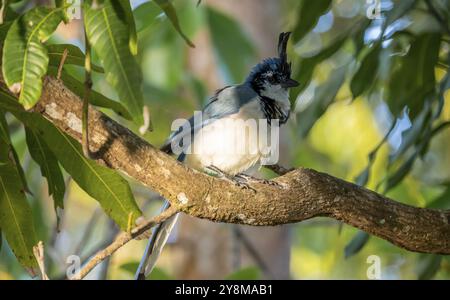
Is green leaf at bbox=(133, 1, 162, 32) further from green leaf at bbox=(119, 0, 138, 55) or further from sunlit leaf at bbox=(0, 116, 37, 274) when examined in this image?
green leaf at bbox=(119, 0, 138, 55)

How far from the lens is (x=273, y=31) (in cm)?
599

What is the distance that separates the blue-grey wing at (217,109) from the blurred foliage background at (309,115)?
0.26 meters

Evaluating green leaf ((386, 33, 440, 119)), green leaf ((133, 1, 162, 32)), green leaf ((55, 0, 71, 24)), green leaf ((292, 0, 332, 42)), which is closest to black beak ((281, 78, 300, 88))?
green leaf ((292, 0, 332, 42))

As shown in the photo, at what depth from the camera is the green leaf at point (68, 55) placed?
98.6 inches

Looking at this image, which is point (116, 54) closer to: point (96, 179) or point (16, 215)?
point (96, 179)

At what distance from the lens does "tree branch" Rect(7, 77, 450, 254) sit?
2.35m

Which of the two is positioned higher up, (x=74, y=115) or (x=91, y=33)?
(x=91, y=33)

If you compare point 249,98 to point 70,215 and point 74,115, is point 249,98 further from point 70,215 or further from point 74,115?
point 70,215

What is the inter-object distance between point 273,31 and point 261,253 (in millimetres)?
1727

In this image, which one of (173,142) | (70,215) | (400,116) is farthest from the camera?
(70,215)

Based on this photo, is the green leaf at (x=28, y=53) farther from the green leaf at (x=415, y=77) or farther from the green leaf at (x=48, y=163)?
the green leaf at (x=415, y=77)

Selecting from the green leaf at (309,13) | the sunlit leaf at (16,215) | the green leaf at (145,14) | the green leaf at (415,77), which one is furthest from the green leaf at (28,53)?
the green leaf at (415,77)

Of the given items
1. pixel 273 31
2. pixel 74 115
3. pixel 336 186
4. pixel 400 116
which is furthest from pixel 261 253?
pixel 74 115

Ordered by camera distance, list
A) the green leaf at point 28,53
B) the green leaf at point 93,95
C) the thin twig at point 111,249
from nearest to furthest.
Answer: the green leaf at point 28,53 → the thin twig at point 111,249 → the green leaf at point 93,95
